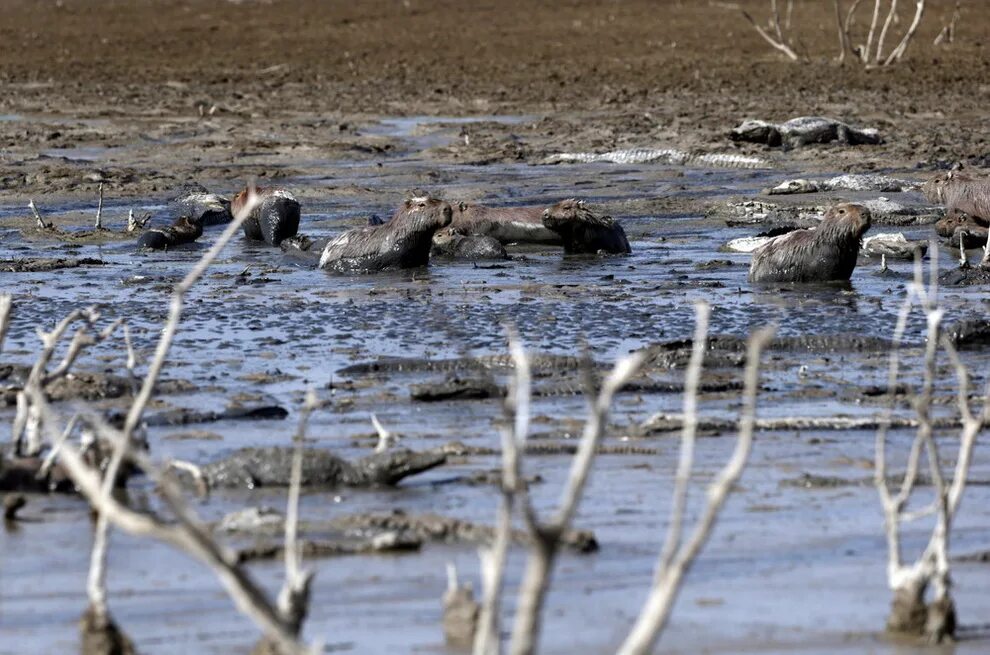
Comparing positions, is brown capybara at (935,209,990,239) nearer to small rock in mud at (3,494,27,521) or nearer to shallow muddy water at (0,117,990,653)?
shallow muddy water at (0,117,990,653)

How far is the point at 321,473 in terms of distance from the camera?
5629mm

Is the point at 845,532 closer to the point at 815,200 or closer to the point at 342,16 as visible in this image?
the point at 815,200

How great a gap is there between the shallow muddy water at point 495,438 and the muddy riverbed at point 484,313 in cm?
2

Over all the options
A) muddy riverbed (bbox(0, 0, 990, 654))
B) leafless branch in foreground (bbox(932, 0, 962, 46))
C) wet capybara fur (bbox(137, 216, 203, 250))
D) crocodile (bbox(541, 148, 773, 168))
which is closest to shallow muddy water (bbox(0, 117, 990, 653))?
muddy riverbed (bbox(0, 0, 990, 654))

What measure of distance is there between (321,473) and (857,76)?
19330 millimetres

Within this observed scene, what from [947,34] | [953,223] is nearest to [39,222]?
[953,223]

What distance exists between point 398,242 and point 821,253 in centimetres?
259

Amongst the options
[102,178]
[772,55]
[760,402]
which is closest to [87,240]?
[102,178]

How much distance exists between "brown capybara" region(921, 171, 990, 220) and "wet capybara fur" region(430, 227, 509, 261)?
2.98 meters

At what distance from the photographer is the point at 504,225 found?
12305 millimetres

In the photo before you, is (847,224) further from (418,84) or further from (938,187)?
(418,84)

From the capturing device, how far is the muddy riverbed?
452 cm

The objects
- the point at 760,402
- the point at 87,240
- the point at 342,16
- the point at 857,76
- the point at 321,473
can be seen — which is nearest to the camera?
the point at 321,473

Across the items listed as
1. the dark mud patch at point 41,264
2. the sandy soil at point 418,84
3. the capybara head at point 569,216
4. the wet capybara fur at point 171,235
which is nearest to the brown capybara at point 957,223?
the capybara head at point 569,216
